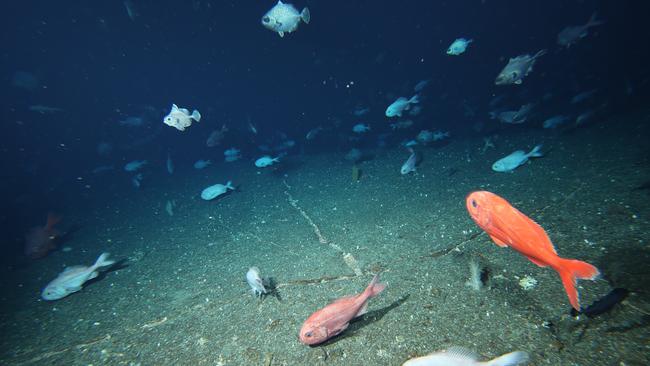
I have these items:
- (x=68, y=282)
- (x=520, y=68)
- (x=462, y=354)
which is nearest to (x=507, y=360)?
(x=462, y=354)

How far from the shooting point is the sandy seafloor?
2725 mm

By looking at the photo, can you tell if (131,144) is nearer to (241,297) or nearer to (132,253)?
(132,253)

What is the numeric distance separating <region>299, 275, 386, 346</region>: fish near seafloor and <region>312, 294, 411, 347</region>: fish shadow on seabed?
0.43 meters

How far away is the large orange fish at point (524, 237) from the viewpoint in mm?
1923

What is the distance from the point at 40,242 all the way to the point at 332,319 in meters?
10.4

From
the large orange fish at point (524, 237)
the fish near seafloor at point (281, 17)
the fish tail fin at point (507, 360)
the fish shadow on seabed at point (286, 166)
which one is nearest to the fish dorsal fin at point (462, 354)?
the fish tail fin at point (507, 360)

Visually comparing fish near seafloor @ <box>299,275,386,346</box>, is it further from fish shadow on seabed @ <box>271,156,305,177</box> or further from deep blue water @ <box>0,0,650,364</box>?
fish shadow on seabed @ <box>271,156,305,177</box>

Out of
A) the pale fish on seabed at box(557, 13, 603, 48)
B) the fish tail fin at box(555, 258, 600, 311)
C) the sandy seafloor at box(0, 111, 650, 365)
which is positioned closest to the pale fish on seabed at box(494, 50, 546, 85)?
the sandy seafloor at box(0, 111, 650, 365)

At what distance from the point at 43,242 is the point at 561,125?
18248 millimetres

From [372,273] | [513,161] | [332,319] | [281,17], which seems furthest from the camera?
[281,17]

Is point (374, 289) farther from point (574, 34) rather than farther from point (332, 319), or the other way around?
point (574, 34)

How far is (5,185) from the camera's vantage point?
59.5 ft

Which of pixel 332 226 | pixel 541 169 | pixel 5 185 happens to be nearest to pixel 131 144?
pixel 5 185

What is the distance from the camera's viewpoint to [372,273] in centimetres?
407
